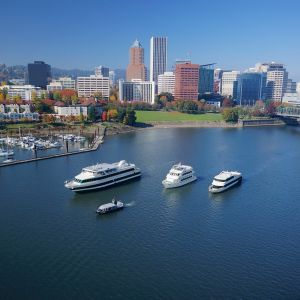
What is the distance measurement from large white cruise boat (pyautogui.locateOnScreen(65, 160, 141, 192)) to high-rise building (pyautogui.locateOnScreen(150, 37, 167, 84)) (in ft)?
493

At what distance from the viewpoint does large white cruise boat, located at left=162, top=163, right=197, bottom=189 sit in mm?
24734

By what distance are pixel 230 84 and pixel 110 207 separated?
114420 millimetres

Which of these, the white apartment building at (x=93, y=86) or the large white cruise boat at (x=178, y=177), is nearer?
the large white cruise boat at (x=178, y=177)

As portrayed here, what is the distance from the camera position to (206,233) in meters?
17.8

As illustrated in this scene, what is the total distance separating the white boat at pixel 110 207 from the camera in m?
20.0

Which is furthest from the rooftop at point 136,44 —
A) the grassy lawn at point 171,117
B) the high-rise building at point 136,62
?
the grassy lawn at point 171,117

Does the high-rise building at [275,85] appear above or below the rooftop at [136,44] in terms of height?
below

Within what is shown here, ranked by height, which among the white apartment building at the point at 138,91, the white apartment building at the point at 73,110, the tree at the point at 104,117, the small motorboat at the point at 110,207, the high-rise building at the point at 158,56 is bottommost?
the small motorboat at the point at 110,207

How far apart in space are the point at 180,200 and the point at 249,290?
9.89 meters

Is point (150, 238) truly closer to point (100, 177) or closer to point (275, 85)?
point (100, 177)

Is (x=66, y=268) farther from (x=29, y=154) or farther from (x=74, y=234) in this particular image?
(x=29, y=154)

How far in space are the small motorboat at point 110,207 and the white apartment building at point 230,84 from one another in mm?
106029

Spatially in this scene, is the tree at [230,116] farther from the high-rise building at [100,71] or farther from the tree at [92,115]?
the high-rise building at [100,71]

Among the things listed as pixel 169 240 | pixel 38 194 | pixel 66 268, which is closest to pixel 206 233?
pixel 169 240
